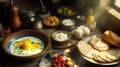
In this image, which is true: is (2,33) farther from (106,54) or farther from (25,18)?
(106,54)

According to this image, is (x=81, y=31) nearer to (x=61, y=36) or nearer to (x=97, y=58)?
(x=61, y=36)

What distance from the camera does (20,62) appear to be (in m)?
2.51

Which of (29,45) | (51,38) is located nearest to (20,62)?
(29,45)

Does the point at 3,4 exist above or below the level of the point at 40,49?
above

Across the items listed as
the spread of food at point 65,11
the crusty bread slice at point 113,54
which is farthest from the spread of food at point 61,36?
the crusty bread slice at point 113,54

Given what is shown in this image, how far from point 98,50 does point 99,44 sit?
10cm

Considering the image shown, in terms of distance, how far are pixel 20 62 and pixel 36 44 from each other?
0.28 metres

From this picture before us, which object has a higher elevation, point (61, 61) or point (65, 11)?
point (65, 11)

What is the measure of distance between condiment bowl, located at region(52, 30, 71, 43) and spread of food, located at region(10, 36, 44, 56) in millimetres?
178

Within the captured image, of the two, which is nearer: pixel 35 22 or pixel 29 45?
pixel 29 45

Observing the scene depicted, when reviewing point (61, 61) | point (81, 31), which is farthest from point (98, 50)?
point (61, 61)

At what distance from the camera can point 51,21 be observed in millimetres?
2967

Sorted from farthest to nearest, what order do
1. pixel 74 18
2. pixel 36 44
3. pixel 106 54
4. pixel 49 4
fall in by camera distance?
pixel 49 4, pixel 74 18, pixel 36 44, pixel 106 54

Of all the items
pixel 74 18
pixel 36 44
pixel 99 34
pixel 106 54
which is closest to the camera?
pixel 106 54
